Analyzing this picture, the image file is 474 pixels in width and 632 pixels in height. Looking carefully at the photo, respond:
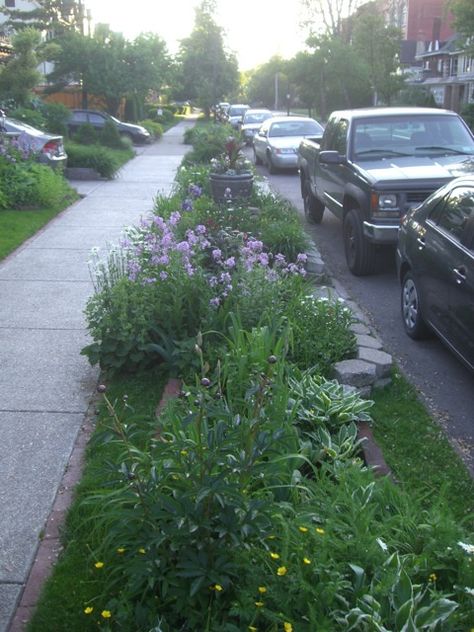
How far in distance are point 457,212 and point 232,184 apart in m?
6.40

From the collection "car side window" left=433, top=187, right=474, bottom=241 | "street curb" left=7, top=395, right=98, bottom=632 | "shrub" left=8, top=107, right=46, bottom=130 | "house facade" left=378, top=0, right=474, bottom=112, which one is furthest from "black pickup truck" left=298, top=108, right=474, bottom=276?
"house facade" left=378, top=0, right=474, bottom=112

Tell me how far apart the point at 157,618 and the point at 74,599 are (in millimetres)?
564

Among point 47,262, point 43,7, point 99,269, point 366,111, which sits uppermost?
point 43,7

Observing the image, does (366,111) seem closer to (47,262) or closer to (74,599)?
(47,262)

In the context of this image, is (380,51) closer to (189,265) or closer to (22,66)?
(22,66)

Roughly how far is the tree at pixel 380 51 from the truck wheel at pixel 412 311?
41632 mm

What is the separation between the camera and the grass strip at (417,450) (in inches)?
178

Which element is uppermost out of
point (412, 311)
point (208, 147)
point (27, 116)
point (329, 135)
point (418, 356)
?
point (329, 135)

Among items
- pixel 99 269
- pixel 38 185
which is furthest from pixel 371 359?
pixel 38 185

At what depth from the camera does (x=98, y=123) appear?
3294 cm

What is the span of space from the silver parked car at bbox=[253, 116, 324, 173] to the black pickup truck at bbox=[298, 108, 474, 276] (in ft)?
33.2

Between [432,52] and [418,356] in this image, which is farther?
[432,52]

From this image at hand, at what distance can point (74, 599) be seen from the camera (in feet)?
11.8

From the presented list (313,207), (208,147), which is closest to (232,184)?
(313,207)
